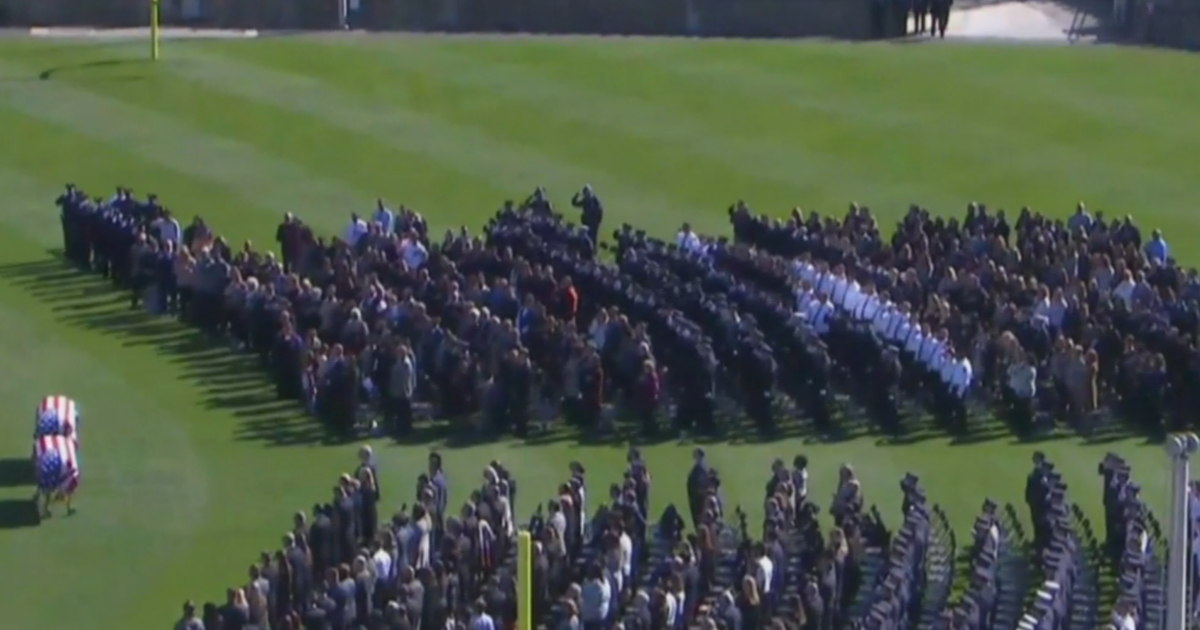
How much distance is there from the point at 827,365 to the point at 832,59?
22297 millimetres

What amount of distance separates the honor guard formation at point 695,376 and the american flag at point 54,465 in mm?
3656

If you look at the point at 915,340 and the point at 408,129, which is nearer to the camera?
the point at 915,340

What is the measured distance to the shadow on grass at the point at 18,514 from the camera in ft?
108

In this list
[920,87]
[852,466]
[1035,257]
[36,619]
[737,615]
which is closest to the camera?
[737,615]

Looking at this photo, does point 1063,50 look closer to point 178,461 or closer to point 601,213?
point 601,213

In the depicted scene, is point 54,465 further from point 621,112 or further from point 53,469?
point 621,112

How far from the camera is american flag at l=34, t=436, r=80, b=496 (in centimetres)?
3284

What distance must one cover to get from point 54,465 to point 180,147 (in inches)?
754

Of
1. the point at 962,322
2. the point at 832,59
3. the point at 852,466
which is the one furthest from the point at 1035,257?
the point at 832,59

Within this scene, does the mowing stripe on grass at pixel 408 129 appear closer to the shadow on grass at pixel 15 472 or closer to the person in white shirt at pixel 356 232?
the person in white shirt at pixel 356 232

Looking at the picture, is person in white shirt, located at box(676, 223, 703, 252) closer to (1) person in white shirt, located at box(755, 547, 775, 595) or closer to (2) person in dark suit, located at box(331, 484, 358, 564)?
(2) person in dark suit, located at box(331, 484, 358, 564)

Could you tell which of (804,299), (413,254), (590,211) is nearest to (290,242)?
(413,254)

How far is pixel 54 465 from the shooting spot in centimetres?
3291

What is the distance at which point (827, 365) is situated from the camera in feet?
117
